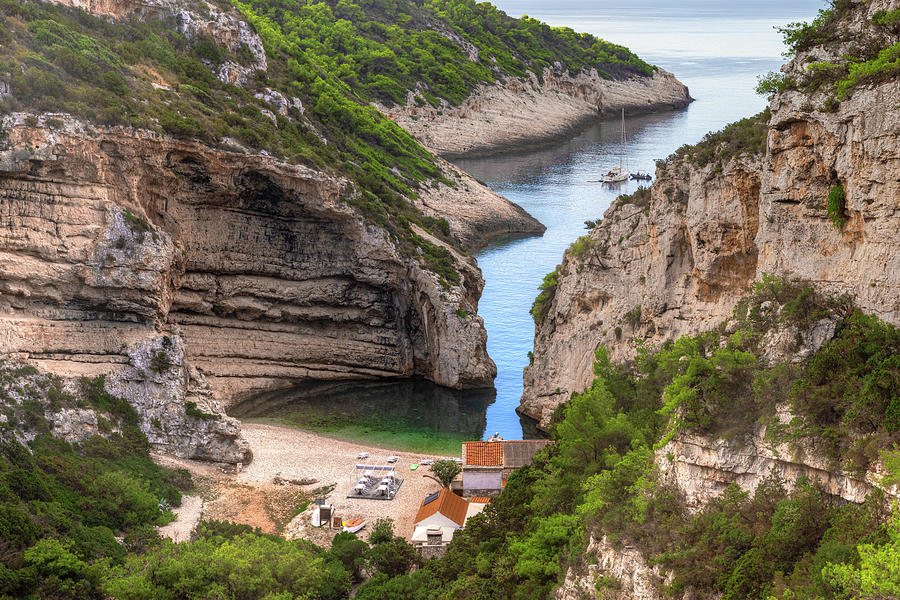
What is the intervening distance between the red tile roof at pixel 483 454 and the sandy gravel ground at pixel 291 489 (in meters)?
2.11

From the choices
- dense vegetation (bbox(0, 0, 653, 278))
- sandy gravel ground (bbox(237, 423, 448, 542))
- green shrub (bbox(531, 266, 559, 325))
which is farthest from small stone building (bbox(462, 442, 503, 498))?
dense vegetation (bbox(0, 0, 653, 278))

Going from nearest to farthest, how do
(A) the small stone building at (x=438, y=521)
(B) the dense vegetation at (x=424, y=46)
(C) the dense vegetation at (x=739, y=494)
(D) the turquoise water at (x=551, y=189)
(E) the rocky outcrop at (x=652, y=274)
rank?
(C) the dense vegetation at (x=739, y=494) → (E) the rocky outcrop at (x=652, y=274) → (A) the small stone building at (x=438, y=521) → (D) the turquoise water at (x=551, y=189) → (B) the dense vegetation at (x=424, y=46)

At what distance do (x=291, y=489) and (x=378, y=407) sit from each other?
1544cm

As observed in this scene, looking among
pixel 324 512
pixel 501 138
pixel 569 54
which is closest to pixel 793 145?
pixel 324 512

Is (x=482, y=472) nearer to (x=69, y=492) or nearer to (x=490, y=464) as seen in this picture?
(x=490, y=464)

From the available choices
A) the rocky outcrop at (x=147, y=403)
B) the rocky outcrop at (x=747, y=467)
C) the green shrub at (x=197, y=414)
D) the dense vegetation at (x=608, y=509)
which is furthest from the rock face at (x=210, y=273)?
the rocky outcrop at (x=747, y=467)

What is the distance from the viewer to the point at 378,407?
64188 millimetres

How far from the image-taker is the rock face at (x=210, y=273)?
49906 mm

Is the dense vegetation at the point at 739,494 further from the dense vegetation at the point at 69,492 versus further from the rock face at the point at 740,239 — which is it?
the dense vegetation at the point at 69,492

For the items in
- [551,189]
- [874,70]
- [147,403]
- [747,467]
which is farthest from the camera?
[551,189]

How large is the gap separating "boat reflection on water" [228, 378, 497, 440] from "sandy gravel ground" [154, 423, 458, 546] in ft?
15.1

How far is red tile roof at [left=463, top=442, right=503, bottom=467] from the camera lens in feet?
164

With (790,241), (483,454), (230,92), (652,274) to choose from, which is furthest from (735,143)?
(230,92)

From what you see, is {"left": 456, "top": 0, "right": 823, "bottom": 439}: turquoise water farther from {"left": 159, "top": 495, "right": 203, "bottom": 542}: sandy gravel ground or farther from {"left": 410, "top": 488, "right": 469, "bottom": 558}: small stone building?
{"left": 159, "top": 495, "right": 203, "bottom": 542}: sandy gravel ground
